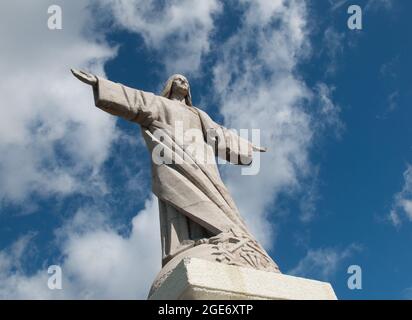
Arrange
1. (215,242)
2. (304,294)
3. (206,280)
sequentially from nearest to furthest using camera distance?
1. (206,280)
2. (304,294)
3. (215,242)

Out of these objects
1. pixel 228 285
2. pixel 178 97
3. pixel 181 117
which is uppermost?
pixel 178 97

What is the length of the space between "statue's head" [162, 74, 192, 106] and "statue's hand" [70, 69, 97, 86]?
1.62 m

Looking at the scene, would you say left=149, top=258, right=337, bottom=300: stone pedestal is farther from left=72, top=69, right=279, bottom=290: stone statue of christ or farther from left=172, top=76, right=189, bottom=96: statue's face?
left=172, top=76, right=189, bottom=96: statue's face

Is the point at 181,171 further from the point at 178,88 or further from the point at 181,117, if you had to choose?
the point at 178,88

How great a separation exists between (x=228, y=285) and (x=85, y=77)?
14.4 ft

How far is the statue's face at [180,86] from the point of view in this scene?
10.0m

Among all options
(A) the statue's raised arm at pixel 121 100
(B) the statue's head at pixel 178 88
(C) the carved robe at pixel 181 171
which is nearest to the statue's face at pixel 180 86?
(B) the statue's head at pixel 178 88

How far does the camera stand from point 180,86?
1004 cm

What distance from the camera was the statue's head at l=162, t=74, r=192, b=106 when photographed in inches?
396

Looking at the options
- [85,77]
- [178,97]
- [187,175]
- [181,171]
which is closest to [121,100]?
[85,77]

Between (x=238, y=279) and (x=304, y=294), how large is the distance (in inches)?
35.8
